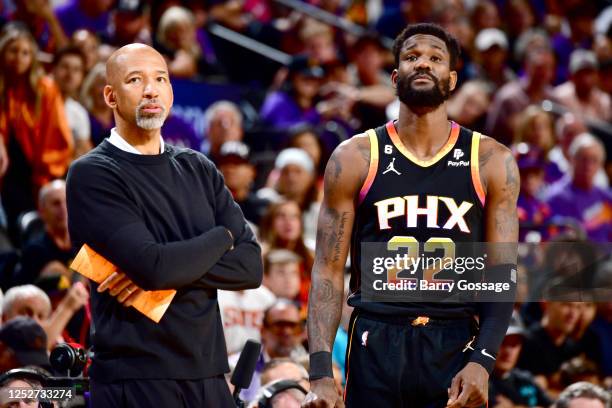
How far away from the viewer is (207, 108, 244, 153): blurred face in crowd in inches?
389

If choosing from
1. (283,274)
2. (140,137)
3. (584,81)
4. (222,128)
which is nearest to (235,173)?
(222,128)

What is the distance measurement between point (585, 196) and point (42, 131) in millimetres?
5163

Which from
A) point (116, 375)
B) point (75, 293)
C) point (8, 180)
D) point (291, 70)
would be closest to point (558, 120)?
point (291, 70)

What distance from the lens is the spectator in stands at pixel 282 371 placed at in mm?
6316

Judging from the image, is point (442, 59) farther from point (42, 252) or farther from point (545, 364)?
point (545, 364)

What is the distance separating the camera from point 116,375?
4.05 m

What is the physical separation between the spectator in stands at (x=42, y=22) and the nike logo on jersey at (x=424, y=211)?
5.75 metres

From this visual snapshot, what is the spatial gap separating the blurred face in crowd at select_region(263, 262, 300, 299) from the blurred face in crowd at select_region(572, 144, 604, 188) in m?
3.85

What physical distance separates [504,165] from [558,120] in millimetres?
8019

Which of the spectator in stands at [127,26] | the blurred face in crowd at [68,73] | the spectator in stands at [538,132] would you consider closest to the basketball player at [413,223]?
the blurred face in crowd at [68,73]

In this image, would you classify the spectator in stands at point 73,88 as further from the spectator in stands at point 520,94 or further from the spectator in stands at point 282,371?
the spectator in stands at point 520,94

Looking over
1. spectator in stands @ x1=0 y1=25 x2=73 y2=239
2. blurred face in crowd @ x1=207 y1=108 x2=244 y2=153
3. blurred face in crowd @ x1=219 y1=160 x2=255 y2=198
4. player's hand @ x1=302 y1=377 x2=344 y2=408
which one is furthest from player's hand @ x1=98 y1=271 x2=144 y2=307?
blurred face in crowd @ x1=207 y1=108 x2=244 y2=153

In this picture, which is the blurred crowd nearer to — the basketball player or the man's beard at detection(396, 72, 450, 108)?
the basketball player

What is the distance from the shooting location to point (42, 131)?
8.59 meters
